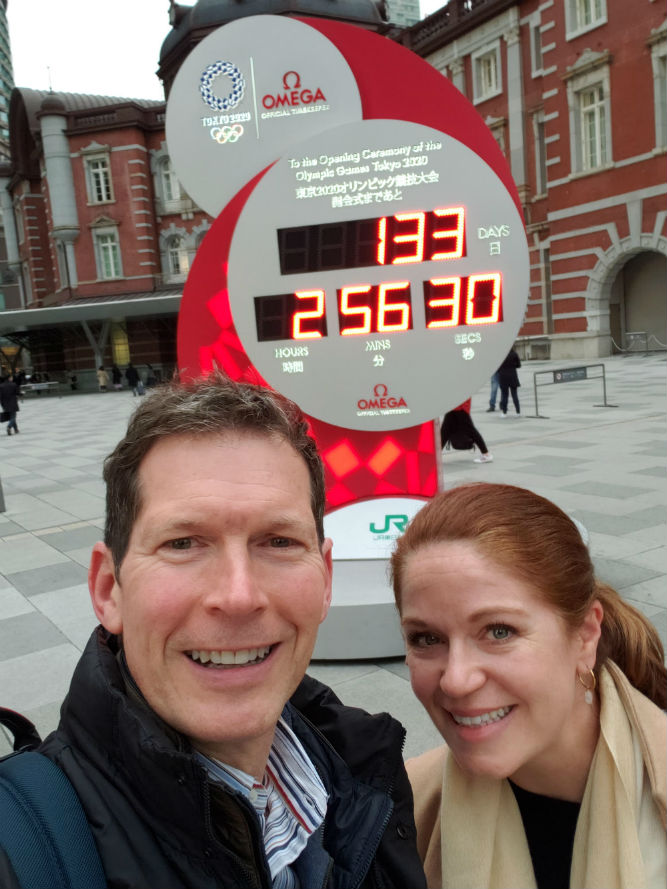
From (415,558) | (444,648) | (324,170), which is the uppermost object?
(324,170)

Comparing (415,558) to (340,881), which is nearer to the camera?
(340,881)

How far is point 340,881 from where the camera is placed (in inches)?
57.1

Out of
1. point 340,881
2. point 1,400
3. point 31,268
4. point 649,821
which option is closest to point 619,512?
point 649,821

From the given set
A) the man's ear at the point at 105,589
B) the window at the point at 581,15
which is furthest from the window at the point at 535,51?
the man's ear at the point at 105,589

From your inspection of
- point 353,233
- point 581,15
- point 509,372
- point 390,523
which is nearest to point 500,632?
point 390,523

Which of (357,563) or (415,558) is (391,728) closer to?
(415,558)

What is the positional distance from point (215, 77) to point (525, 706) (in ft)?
13.7

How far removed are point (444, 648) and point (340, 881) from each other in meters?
0.57

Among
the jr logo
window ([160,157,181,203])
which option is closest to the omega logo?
the jr logo

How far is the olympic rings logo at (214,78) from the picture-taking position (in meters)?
4.44

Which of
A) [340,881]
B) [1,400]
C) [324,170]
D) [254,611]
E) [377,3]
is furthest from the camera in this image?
[377,3]

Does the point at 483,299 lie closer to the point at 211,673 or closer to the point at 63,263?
the point at 211,673

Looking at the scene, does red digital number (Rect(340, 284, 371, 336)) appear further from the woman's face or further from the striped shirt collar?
the striped shirt collar

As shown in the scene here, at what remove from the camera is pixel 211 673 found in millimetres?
1339
